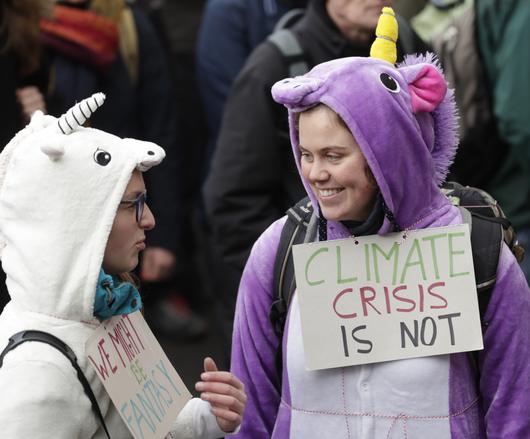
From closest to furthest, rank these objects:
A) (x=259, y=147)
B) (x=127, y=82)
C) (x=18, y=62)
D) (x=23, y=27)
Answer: (x=259, y=147), (x=23, y=27), (x=18, y=62), (x=127, y=82)

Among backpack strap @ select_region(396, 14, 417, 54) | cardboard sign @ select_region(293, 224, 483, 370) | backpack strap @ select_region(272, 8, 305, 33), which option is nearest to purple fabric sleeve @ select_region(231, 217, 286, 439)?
cardboard sign @ select_region(293, 224, 483, 370)

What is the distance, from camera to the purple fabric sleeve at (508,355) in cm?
312

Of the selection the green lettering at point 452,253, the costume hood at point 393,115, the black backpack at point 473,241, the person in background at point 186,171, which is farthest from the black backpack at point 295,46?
the person in background at point 186,171

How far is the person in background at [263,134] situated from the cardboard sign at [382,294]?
1245mm

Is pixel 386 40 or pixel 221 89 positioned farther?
pixel 221 89

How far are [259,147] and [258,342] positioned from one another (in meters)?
1.21

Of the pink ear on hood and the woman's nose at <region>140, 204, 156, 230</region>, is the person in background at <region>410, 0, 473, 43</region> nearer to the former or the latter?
the pink ear on hood

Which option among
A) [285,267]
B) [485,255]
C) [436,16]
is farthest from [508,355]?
[436,16]

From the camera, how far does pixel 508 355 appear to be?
3131mm

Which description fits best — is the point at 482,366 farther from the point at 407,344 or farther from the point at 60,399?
the point at 60,399

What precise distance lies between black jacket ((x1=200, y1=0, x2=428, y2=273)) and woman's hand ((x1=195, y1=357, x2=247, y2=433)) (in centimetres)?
135

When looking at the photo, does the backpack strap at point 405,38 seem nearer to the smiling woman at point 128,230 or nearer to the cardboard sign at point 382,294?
the cardboard sign at point 382,294

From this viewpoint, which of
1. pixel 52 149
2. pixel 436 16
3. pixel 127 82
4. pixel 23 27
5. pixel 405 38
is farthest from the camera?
pixel 127 82

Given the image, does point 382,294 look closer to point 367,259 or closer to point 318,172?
point 367,259
